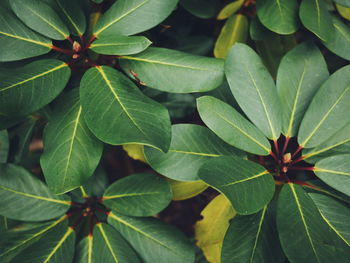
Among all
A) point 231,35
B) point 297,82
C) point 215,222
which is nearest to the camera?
point 297,82

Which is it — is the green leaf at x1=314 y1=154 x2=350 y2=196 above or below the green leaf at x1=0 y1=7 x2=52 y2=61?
below

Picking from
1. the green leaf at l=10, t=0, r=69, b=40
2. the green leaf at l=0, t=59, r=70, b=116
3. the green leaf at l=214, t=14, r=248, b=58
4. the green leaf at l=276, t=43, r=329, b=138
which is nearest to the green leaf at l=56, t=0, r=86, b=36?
the green leaf at l=10, t=0, r=69, b=40

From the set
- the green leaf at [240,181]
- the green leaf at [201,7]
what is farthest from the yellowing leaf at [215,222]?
the green leaf at [201,7]

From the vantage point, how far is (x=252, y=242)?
812 millimetres

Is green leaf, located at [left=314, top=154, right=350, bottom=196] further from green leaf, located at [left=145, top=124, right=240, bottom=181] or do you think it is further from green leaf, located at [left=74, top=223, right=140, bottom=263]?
green leaf, located at [left=74, top=223, right=140, bottom=263]

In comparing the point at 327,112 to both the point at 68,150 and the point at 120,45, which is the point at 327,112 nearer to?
the point at 120,45

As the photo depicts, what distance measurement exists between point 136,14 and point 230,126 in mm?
384

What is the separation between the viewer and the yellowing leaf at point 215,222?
103 centimetres

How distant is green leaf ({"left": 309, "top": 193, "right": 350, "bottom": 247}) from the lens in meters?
0.78

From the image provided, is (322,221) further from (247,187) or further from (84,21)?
(84,21)

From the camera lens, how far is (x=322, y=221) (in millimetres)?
751

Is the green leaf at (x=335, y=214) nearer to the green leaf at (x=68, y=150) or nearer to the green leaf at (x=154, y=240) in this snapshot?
the green leaf at (x=154, y=240)

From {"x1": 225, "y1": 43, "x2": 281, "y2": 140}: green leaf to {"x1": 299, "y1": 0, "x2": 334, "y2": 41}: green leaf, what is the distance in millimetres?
158

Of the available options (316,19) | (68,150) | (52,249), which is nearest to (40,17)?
(68,150)
